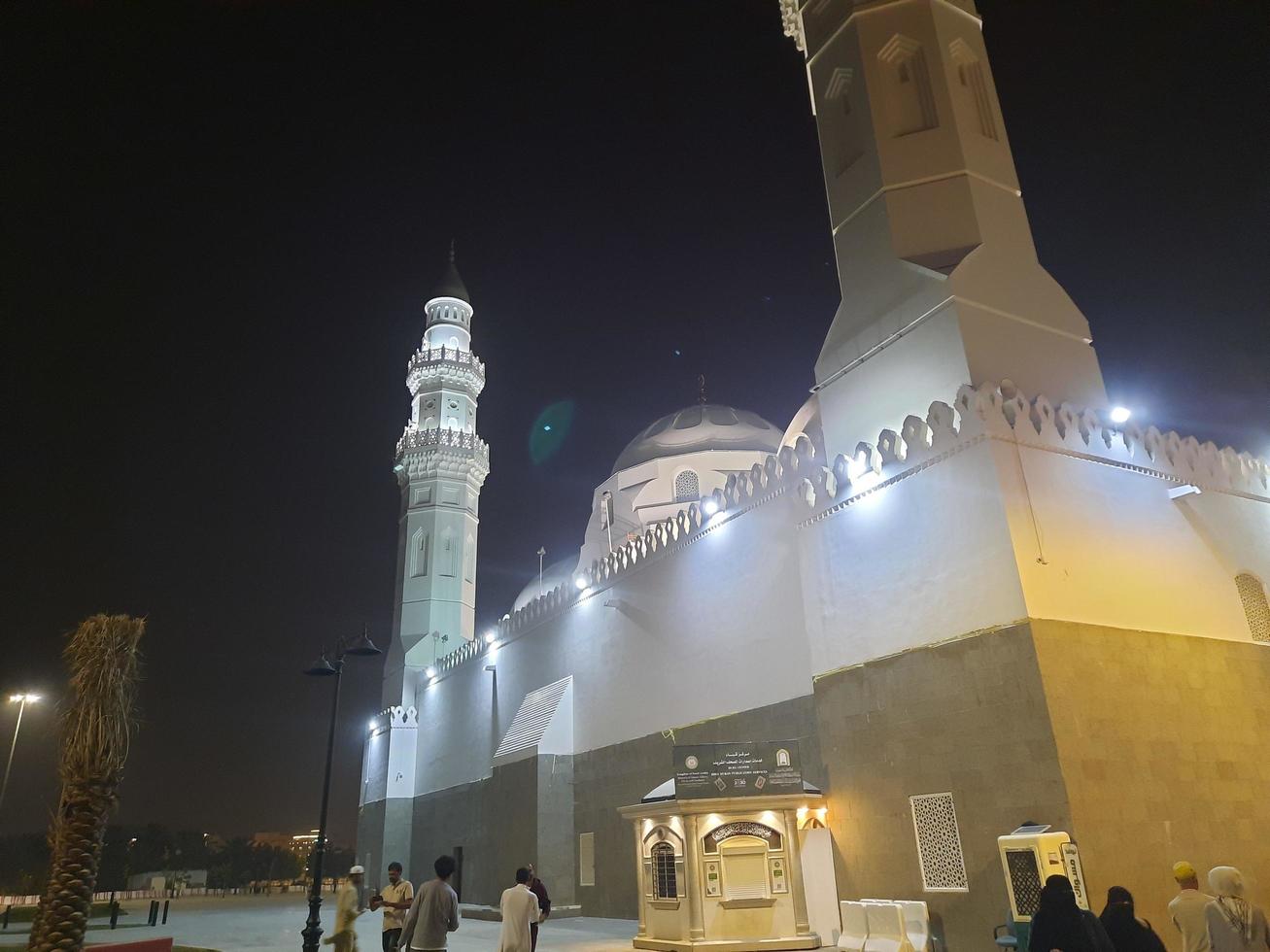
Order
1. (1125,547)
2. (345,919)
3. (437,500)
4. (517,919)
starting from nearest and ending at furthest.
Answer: (517,919) < (345,919) < (1125,547) < (437,500)

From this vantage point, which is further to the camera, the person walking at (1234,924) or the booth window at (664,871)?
the booth window at (664,871)

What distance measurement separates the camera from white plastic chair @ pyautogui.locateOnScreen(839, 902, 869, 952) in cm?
1041

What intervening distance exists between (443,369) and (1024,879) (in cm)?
2691

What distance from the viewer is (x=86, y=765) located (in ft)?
27.4

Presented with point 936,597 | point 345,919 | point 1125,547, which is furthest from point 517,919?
point 1125,547

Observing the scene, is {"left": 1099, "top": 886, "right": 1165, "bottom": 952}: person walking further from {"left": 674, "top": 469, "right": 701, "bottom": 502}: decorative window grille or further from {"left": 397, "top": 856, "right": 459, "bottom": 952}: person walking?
{"left": 674, "top": 469, "right": 701, "bottom": 502}: decorative window grille

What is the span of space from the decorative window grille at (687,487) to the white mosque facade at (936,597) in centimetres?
607

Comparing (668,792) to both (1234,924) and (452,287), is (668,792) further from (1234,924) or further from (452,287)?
(452,287)

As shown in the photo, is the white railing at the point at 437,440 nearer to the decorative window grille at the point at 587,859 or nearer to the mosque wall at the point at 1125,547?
the decorative window grille at the point at 587,859

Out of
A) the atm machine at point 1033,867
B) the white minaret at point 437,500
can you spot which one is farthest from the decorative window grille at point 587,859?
the white minaret at point 437,500

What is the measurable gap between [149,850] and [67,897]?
52.3 metres

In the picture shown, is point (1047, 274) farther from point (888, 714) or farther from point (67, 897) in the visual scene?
point (67, 897)

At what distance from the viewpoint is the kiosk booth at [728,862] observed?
10930 millimetres

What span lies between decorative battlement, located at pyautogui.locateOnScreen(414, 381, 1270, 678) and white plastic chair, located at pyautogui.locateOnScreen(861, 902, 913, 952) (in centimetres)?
514
